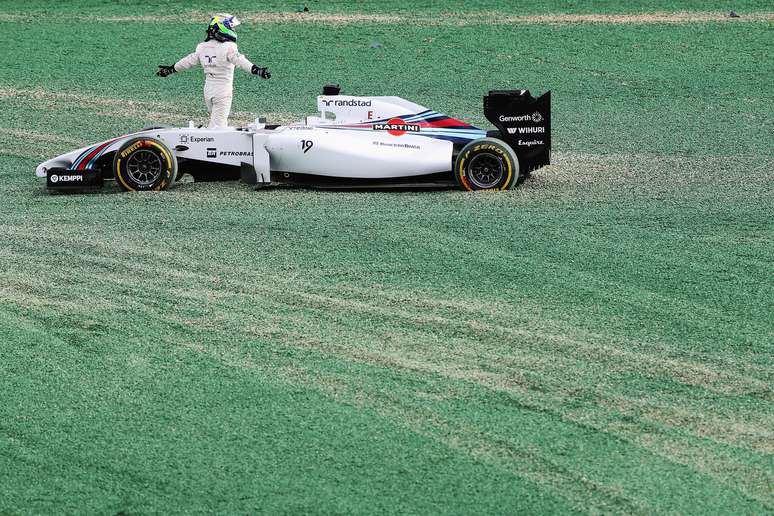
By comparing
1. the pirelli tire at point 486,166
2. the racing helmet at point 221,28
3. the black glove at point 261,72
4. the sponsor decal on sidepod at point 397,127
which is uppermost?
the racing helmet at point 221,28

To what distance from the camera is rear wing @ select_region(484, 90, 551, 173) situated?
12.3 metres

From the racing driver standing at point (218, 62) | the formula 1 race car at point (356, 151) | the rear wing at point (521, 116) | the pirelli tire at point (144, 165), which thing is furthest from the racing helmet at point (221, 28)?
the rear wing at point (521, 116)

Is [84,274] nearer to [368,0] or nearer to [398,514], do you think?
[398,514]

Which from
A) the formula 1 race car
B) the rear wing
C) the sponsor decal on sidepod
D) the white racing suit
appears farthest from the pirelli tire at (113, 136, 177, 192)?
the rear wing

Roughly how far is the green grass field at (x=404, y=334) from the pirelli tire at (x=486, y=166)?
290 mm

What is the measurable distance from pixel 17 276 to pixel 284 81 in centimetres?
913

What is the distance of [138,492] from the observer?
19.4 ft

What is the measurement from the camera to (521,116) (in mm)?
12352

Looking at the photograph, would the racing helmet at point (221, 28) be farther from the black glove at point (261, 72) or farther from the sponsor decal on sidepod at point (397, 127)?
the sponsor decal on sidepod at point (397, 127)

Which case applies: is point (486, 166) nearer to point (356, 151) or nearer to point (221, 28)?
point (356, 151)

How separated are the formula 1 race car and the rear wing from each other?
0.4 inches

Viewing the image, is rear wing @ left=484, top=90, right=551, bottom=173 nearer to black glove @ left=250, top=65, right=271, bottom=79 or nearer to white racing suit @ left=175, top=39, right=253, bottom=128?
black glove @ left=250, top=65, right=271, bottom=79

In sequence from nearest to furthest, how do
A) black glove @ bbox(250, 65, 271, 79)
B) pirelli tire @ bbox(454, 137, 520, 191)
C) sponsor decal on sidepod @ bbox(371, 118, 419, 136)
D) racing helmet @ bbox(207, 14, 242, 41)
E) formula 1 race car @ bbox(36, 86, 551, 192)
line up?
pirelli tire @ bbox(454, 137, 520, 191) → formula 1 race car @ bbox(36, 86, 551, 192) → sponsor decal on sidepod @ bbox(371, 118, 419, 136) → black glove @ bbox(250, 65, 271, 79) → racing helmet @ bbox(207, 14, 242, 41)

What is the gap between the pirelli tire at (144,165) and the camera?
12.3 m
